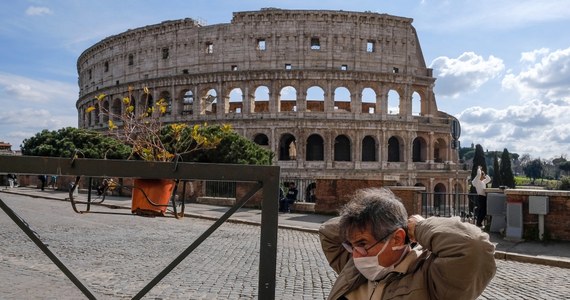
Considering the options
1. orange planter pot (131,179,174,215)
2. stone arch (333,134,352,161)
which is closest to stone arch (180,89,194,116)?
stone arch (333,134,352,161)

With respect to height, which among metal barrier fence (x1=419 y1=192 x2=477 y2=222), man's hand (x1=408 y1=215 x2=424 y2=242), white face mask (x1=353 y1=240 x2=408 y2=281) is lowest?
metal barrier fence (x1=419 y1=192 x2=477 y2=222)

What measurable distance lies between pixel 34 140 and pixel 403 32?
30071 millimetres

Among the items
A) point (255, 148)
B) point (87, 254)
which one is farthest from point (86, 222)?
point (255, 148)

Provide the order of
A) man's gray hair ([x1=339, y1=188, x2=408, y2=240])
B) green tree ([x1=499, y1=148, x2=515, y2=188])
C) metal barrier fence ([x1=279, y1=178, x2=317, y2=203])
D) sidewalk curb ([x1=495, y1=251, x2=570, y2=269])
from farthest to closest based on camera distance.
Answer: green tree ([x1=499, y1=148, x2=515, y2=188]) → metal barrier fence ([x1=279, y1=178, x2=317, y2=203]) → sidewalk curb ([x1=495, y1=251, x2=570, y2=269]) → man's gray hair ([x1=339, y1=188, x2=408, y2=240])

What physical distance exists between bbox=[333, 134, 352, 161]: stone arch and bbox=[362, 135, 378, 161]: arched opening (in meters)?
1.21

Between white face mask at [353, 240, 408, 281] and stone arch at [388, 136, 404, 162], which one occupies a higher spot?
stone arch at [388, 136, 404, 162]

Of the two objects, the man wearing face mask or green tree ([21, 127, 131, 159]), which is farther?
green tree ([21, 127, 131, 159])

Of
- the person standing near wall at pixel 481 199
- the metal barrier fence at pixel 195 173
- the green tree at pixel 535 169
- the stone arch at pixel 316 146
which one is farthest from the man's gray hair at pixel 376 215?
the green tree at pixel 535 169

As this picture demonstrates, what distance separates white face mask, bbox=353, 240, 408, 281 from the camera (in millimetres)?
1962

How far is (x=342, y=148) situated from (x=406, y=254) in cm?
3751

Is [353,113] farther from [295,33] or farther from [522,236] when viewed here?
[522,236]

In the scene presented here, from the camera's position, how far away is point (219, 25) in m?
39.9

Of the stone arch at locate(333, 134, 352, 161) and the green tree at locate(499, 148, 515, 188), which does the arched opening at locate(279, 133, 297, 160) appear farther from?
the green tree at locate(499, 148, 515, 188)

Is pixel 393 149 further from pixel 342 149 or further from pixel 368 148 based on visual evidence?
pixel 342 149
